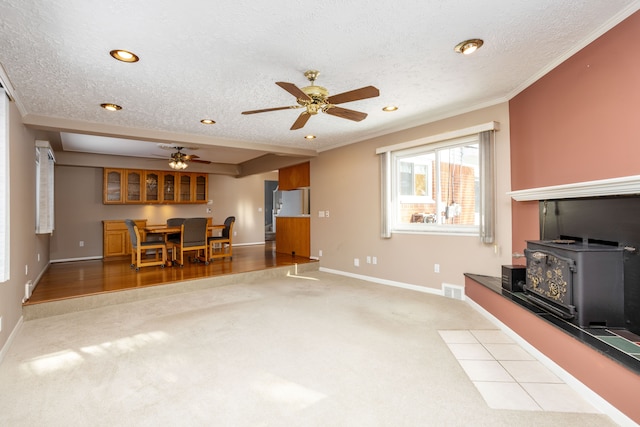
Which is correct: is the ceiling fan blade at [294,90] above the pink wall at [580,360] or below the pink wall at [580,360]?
above

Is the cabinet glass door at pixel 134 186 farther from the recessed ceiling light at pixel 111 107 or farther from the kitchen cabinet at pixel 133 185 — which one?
the recessed ceiling light at pixel 111 107

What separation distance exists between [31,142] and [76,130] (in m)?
0.65

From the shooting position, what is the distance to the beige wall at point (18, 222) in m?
2.84

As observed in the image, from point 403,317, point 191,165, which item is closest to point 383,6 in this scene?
point 403,317

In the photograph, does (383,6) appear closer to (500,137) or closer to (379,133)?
(500,137)

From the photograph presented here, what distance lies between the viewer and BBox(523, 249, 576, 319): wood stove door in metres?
2.26

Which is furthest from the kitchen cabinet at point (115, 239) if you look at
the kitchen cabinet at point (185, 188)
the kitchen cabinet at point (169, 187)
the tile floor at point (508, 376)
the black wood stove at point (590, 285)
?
the black wood stove at point (590, 285)

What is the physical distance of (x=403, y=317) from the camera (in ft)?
11.3

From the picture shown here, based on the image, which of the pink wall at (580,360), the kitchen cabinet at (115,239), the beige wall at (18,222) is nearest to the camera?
the pink wall at (580,360)

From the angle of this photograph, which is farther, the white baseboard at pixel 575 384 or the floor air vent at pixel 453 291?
→ the floor air vent at pixel 453 291

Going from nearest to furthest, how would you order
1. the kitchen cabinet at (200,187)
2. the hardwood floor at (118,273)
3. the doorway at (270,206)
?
the hardwood floor at (118,273)
the kitchen cabinet at (200,187)
the doorway at (270,206)

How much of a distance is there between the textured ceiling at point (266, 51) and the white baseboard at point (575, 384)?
2420mm

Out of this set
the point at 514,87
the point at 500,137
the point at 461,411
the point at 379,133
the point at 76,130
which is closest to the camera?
the point at 461,411

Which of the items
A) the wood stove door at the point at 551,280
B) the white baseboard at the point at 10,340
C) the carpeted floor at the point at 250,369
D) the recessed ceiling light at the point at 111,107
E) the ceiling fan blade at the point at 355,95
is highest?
the recessed ceiling light at the point at 111,107
